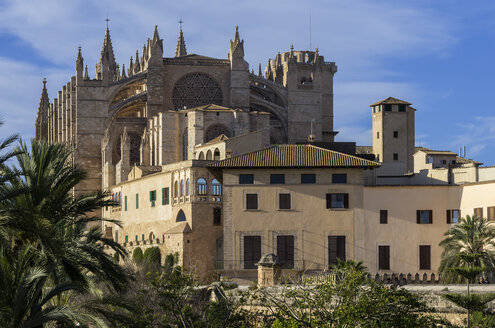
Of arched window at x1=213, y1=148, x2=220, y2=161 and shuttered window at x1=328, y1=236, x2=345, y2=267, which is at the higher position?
arched window at x1=213, y1=148, x2=220, y2=161

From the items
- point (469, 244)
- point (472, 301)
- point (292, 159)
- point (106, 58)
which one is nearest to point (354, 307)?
point (472, 301)

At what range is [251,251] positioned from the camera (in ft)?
181

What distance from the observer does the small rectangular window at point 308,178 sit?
56.0m

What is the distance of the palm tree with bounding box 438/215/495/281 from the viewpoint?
48969mm

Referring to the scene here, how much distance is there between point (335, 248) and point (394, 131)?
91.9 ft

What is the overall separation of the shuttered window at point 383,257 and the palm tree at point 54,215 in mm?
27353

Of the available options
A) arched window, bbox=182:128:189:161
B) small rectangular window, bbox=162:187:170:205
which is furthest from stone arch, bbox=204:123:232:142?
small rectangular window, bbox=162:187:170:205

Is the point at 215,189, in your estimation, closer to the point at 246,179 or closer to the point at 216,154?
the point at 246,179

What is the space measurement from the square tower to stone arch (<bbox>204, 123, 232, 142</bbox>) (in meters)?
11.9

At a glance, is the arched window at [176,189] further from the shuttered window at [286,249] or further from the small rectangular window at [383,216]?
the small rectangular window at [383,216]

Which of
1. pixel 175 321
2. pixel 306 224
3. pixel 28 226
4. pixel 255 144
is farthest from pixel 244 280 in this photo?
pixel 28 226

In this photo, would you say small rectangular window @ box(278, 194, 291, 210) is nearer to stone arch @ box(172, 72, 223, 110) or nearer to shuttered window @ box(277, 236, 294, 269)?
shuttered window @ box(277, 236, 294, 269)

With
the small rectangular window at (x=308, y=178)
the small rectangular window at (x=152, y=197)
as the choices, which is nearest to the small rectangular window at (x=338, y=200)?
the small rectangular window at (x=308, y=178)

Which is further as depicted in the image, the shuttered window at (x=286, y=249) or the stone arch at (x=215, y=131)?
the stone arch at (x=215, y=131)
